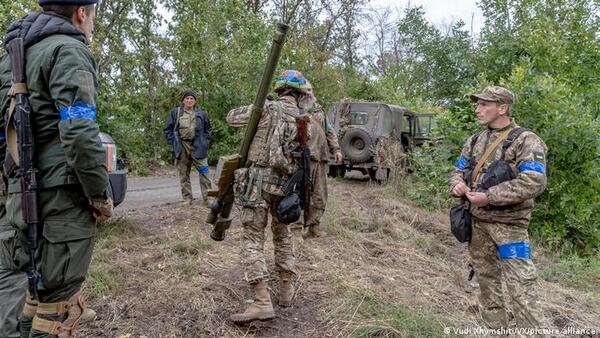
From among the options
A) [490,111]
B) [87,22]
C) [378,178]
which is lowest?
[378,178]

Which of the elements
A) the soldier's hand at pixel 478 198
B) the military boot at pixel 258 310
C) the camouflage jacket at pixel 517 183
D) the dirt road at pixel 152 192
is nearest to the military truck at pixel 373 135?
the dirt road at pixel 152 192

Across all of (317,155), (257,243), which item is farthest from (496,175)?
(257,243)

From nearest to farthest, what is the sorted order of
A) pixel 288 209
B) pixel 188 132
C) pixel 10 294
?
1. pixel 10 294
2. pixel 288 209
3. pixel 188 132

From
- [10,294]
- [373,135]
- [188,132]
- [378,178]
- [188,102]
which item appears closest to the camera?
[10,294]

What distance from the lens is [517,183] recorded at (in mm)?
3354

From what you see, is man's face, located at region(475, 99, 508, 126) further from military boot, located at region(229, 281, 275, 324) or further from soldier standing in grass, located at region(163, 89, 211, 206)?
soldier standing in grass, located at region(163, 89, 211, 206)

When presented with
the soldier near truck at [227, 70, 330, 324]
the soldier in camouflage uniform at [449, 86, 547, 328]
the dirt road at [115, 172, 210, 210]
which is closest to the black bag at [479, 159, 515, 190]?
the soldier in camouflage uniform at [449, 86, 547, 328]

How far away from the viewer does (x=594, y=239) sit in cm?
747

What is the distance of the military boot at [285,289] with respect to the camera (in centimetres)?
386

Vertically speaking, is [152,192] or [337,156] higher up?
[337,156]

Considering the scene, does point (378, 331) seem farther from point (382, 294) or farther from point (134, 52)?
point (134, 52)

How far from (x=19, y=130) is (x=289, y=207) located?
1847 mm

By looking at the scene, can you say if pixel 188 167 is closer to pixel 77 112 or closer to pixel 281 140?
pixel 281 140

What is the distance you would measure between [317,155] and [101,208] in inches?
79.0
